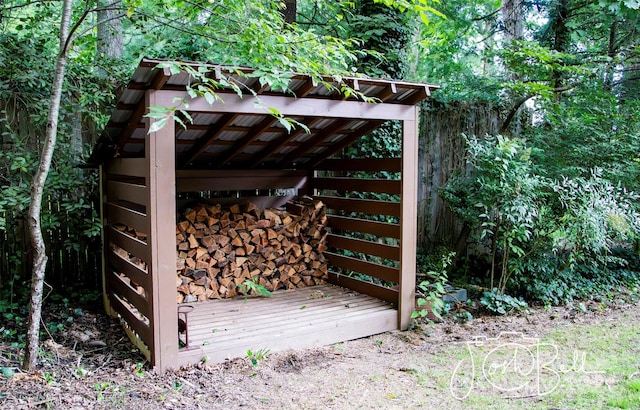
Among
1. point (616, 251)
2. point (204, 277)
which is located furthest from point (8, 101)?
point (616, 251)

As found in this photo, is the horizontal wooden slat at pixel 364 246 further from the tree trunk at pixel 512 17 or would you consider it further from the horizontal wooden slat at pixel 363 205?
the tree trunk at pixel 512 17

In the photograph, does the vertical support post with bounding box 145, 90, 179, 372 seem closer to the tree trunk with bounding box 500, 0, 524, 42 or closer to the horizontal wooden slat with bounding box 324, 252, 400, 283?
the horizontal wooden slat with bounding box 324, 252, 400, 283

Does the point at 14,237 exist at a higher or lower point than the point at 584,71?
lower

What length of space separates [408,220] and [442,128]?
237 centimetres

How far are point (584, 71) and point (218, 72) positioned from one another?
4.34 m

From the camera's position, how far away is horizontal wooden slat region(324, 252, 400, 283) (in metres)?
4.63

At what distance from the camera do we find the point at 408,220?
4.42m

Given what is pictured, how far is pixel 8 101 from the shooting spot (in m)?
4.48

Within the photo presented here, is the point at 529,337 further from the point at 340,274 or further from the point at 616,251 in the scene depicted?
the point at 616,251

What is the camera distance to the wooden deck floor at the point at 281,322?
3.68 metres

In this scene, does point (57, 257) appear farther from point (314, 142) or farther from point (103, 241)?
point (314, 142)

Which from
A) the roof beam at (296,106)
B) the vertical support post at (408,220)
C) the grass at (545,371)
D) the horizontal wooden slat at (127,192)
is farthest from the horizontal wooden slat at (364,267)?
the horizontal wooden slat at (127,192)

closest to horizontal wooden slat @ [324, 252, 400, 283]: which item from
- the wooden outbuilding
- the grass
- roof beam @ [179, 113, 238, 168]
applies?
the wooden outbuilding

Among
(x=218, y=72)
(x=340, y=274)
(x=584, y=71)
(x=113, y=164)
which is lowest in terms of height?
(x=340, y=274)
